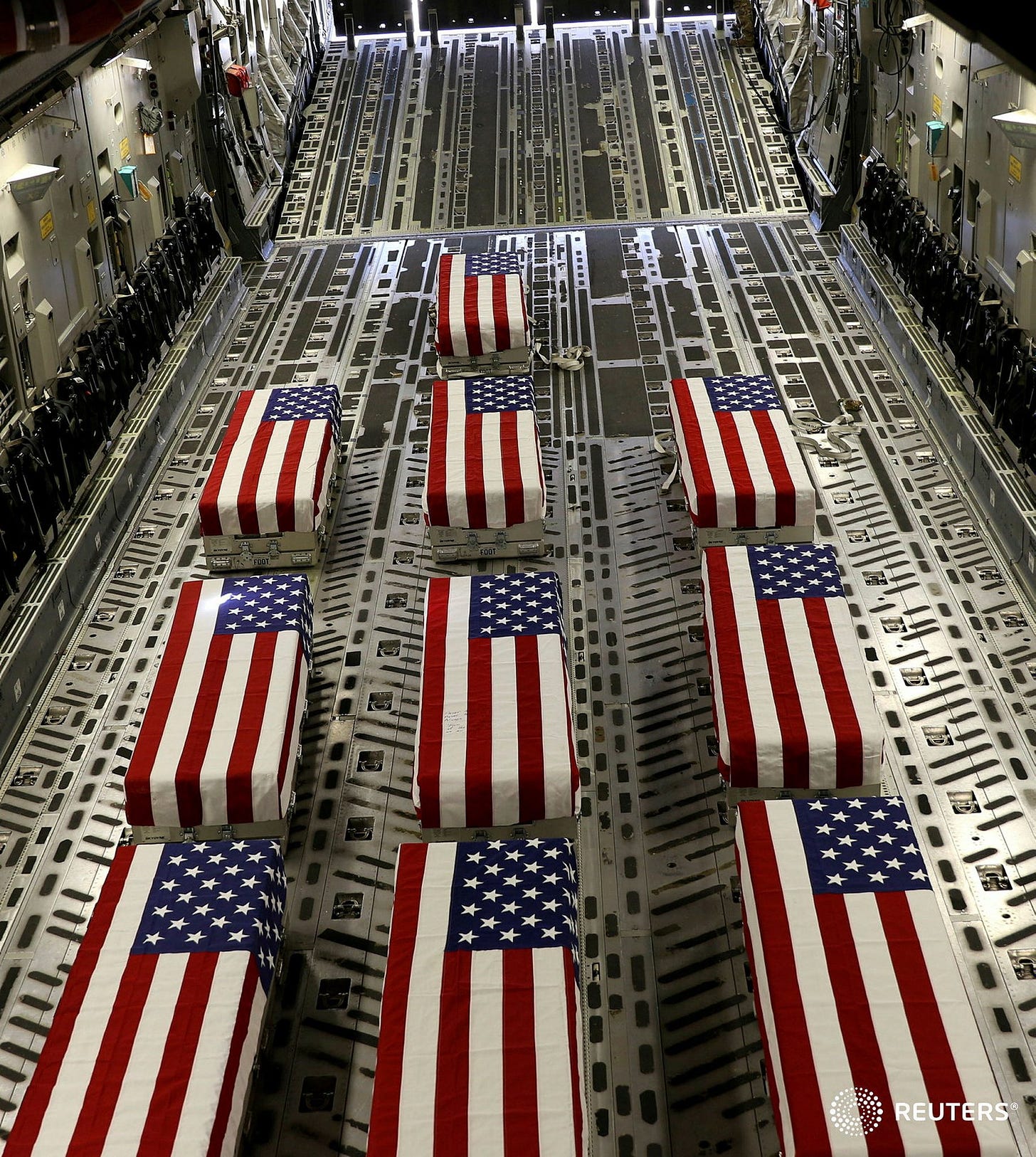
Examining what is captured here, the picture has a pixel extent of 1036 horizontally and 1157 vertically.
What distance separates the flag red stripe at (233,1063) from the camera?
587 centimetres

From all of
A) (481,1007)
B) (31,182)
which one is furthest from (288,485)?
(481,1007)

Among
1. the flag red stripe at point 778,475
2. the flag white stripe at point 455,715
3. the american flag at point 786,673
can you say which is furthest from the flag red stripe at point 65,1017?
the flag red stripe at point 778,475

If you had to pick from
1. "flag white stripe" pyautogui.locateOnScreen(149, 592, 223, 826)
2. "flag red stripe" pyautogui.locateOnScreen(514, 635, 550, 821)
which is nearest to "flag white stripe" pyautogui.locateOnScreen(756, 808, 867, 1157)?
"flag red stripe" pyautogui.locateOnScreen(514, 635, 550, 821)

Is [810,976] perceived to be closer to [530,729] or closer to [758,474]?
[530,729]

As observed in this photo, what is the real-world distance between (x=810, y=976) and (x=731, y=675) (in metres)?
2.48

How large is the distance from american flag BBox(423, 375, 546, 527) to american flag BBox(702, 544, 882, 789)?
1.86 meters

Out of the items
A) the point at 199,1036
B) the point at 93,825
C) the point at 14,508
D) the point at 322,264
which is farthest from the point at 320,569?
the point at 322,264

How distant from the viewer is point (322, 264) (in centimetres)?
1803

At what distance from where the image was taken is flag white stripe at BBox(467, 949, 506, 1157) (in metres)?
5.66

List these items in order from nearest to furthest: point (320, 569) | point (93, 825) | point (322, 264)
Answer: point (93, 825) < point (320, 569) < point (322, 264)

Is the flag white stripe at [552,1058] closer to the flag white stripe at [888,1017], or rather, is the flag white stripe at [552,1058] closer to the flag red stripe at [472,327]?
the flag white stripe at [888,1017]

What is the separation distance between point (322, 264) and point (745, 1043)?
13.5 meters

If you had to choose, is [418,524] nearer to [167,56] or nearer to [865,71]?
[167,56]

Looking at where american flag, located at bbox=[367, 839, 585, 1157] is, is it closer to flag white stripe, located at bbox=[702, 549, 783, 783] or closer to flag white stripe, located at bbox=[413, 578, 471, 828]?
flag white stripe, located at bbox=[413, 578, 471, 828]
